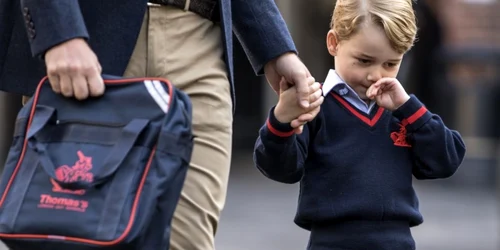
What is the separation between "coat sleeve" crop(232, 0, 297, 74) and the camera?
3574 millimetres

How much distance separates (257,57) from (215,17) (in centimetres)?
24

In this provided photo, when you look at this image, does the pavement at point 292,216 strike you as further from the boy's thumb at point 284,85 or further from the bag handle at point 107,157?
the bag handle at point 107,157

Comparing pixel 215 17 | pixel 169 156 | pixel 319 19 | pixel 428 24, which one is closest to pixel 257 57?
pixel 215 17

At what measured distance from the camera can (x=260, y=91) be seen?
44.5 ft

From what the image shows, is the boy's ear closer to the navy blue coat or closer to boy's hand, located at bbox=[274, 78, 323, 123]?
boy's hand, located at bbox=[274, 78, 323, 123]

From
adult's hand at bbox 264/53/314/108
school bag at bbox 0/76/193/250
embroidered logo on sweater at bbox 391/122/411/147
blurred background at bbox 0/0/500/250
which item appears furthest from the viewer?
blurred background at bbox 0/0/500/250

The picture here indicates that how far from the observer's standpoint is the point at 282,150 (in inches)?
138

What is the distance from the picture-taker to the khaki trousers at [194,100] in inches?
128

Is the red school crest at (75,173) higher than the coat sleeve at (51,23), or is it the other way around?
the coat sleeve at (51,23)

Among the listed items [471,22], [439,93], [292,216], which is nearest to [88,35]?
[292,216]

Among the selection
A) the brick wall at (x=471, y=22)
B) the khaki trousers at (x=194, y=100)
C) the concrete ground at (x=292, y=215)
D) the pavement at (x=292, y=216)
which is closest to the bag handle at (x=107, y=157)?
the khaki trousers at (x=194, y=100)

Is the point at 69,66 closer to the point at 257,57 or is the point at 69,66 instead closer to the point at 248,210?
the point at 257,57

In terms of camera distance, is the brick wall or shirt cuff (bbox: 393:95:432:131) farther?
the brick wall

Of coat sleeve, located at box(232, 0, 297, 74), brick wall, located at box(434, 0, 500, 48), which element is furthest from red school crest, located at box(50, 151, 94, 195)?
brick wall, located at box(434, 0, 500, 48)
